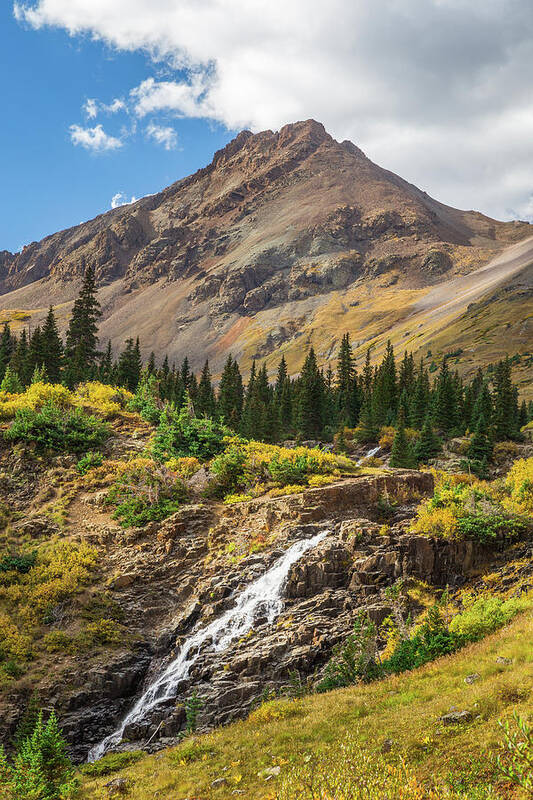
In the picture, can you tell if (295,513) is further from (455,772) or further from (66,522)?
(455,772)

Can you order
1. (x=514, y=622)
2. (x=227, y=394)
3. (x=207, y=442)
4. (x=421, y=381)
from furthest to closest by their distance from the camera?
(x=227, y=394), (x=421, y=381), (x=207, y=442), (x=514, y=622)

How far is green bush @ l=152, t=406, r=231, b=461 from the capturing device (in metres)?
35.0

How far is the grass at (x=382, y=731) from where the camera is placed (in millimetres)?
10781

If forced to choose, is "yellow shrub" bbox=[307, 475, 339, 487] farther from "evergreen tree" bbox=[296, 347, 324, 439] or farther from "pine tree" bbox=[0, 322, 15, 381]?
"pine tree" bbox=[0, 322, 15, 381]

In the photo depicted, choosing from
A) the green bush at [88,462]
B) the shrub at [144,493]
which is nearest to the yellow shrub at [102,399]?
the green bush at [88,462]

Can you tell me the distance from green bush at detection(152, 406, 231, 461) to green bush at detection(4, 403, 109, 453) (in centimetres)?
479

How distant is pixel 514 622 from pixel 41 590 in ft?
65.3

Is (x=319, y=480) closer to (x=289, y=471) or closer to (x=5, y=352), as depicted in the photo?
(x=289, y=471)

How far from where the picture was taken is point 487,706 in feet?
38.7

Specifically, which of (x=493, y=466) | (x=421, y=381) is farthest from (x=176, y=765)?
(x=421, y=381)

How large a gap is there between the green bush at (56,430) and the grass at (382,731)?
23985mm

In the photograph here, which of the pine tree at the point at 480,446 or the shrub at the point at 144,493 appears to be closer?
the shrub at the point at 144,493

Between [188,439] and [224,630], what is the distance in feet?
55.0

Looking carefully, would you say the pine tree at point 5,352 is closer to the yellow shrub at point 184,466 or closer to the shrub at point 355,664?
the yellow shrub at point 184,466
